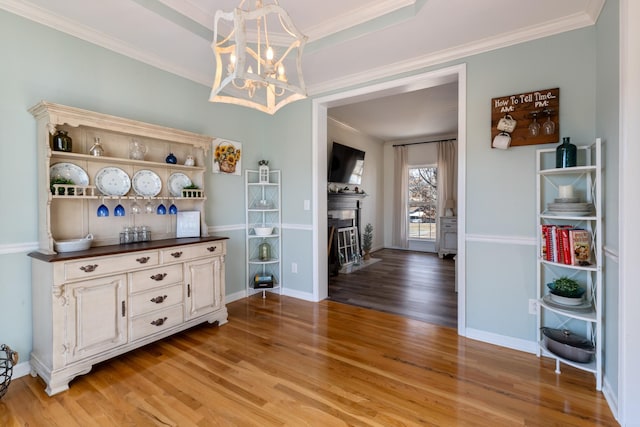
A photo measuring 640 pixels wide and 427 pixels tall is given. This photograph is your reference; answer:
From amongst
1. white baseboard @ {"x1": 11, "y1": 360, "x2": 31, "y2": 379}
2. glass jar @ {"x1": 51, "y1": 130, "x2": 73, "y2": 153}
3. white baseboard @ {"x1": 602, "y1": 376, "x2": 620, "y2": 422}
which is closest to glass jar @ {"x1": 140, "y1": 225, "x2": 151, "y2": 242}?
glass jar @ {"x1": 51, "y1": 130, "x2": 73, "y2": 153}

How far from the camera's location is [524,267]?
242 centimetres

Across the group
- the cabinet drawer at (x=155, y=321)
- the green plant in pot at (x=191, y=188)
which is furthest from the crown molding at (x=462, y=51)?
the cabinet drawer at (x=155, y=321)

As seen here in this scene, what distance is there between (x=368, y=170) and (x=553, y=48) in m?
4.76

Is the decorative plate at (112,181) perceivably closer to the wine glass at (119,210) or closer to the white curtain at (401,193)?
the wine glass at (119,210)

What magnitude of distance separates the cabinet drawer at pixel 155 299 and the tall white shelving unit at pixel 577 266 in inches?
115

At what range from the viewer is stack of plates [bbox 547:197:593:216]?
2.00 metres

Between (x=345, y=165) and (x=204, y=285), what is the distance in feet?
→ 12.3

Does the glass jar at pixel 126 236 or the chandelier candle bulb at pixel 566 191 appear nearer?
the chandelier candle bulb at pixel 566 191

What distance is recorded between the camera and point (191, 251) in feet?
8.68

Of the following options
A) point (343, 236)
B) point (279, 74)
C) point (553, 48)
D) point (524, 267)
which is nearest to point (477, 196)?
point (524, 267)

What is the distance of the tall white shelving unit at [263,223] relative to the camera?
3.77m

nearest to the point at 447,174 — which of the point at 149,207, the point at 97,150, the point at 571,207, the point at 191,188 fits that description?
the point at 571,207

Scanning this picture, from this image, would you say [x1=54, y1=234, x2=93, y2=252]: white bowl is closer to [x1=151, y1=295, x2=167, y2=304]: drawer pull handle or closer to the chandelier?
[x1=151, y1=295, x2=167, y2=304]: drawer pull handle

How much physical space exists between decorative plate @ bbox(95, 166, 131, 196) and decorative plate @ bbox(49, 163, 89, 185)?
0.09 meters
